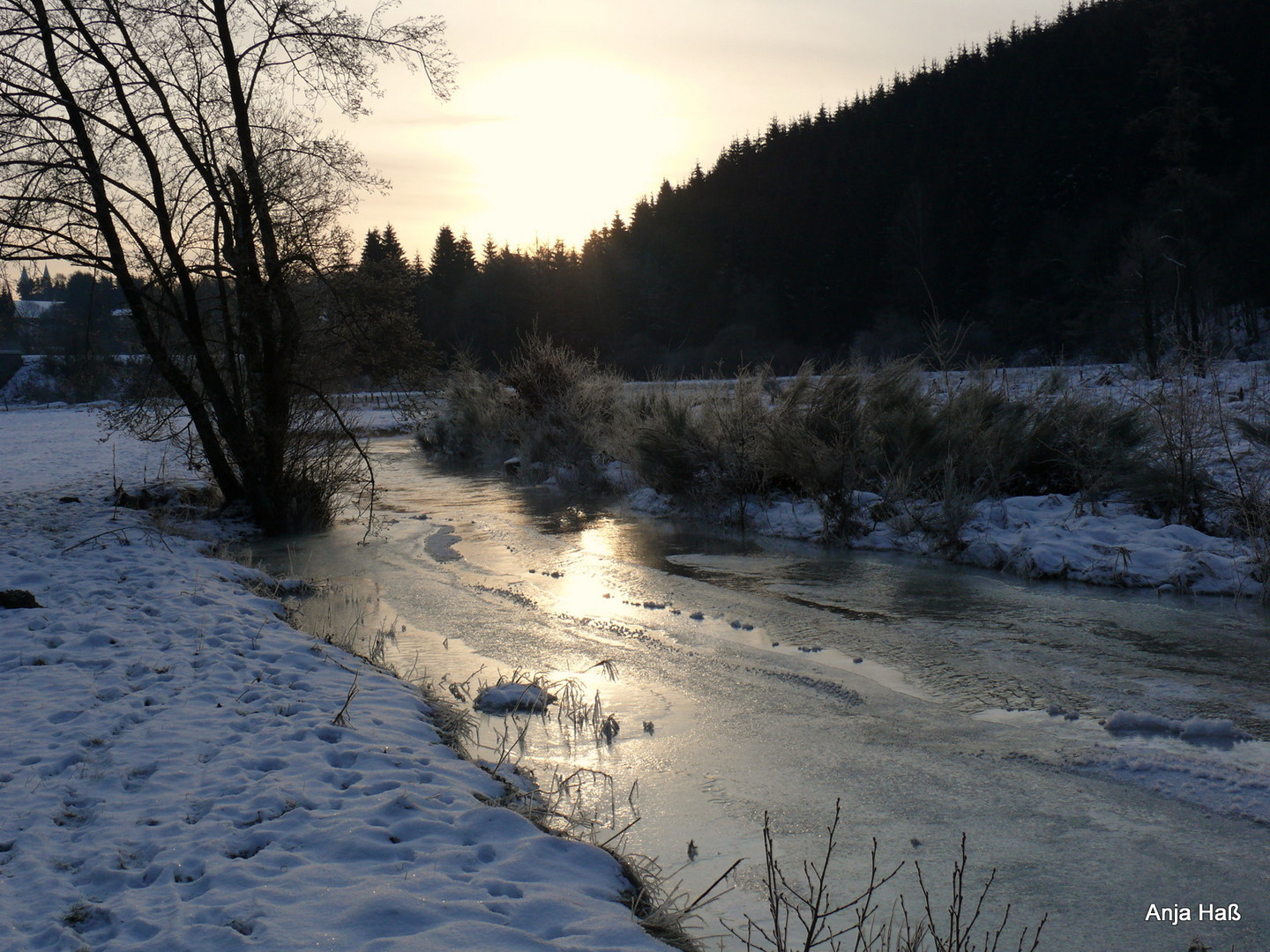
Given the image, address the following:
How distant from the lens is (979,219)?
52.0 metres

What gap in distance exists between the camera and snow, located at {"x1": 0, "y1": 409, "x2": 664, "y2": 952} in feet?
10.4

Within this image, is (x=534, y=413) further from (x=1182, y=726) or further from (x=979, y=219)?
(x=979, y=219)

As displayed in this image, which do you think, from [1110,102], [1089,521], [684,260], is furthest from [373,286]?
[684,260]

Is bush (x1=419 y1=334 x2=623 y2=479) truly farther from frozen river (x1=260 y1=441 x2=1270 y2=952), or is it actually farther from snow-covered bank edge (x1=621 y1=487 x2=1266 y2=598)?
frozen river (x1=260 y1=441 x2=1270 y2=952)

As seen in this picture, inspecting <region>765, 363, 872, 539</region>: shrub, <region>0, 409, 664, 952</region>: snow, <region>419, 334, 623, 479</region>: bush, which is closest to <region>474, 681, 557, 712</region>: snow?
<region>0, 409, 664, 952</region>: snow

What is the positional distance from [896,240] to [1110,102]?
13.1m

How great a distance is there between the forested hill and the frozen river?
76.0ft

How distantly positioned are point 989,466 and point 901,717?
262 inches

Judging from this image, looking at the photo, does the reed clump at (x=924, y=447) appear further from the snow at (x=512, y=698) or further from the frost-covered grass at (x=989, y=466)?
the snow at (x=512, y=698)

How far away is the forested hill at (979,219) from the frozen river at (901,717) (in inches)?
912

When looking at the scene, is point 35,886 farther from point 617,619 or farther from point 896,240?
point 896,240

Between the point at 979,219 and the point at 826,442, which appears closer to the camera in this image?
the point at 826,442

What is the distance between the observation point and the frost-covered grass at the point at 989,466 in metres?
9.45

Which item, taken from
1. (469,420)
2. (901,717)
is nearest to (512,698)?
(901,717)
